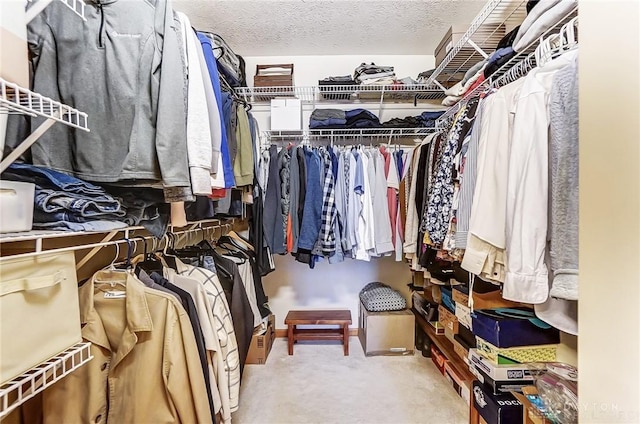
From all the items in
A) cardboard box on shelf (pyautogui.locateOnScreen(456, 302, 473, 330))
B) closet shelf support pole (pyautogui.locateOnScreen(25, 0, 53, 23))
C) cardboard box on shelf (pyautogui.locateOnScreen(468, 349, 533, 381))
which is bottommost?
cardboard box on shelf (pyautogui.locateOnScreen(468, 349, 533, 381))

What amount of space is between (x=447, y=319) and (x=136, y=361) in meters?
1.71

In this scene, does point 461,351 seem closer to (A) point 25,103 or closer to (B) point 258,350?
(B) point 258,350

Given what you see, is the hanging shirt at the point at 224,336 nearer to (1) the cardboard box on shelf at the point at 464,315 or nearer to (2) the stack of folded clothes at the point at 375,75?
(1) the cardboard box on shelf at the point at 464,315

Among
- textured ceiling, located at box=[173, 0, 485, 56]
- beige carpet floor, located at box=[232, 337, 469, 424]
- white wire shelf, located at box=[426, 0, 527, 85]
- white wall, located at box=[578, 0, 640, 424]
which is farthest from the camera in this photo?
textured ceiling, located at box=[173, 0, 485, 56]

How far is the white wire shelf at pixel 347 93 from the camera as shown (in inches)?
89.8

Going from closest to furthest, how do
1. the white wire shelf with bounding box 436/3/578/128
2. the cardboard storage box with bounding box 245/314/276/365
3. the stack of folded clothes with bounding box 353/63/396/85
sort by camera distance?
the white wire shelf with bounding box 436/3/578/128 < the cardboard storage box with bounding box 245/314/276/365 < the stack of folded clothes with bounding box 353/63/396/85

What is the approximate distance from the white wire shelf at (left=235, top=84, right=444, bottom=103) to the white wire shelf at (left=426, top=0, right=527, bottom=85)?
192 mm

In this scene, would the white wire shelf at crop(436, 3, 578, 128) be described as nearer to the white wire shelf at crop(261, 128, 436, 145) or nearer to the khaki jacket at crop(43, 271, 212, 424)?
the white wire shelf at crop(261, 128, 436, 145)

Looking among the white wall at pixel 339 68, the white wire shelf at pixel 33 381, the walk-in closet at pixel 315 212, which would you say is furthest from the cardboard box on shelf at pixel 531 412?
the white wall at pixel 339 68

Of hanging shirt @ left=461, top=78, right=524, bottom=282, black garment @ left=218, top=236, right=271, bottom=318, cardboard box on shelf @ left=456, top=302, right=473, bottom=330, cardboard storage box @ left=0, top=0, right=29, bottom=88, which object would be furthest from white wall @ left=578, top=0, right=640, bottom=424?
black garment @ left=218, top=236, right=271, bottom=318

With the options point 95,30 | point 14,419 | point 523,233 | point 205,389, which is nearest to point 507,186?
point 523,233

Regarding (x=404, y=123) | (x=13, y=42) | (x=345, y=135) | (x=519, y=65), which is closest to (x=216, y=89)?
(x=13, y=42)

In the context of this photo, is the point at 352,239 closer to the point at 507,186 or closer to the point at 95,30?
the point at 507,186

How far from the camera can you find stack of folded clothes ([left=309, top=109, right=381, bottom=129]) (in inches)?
90.7
